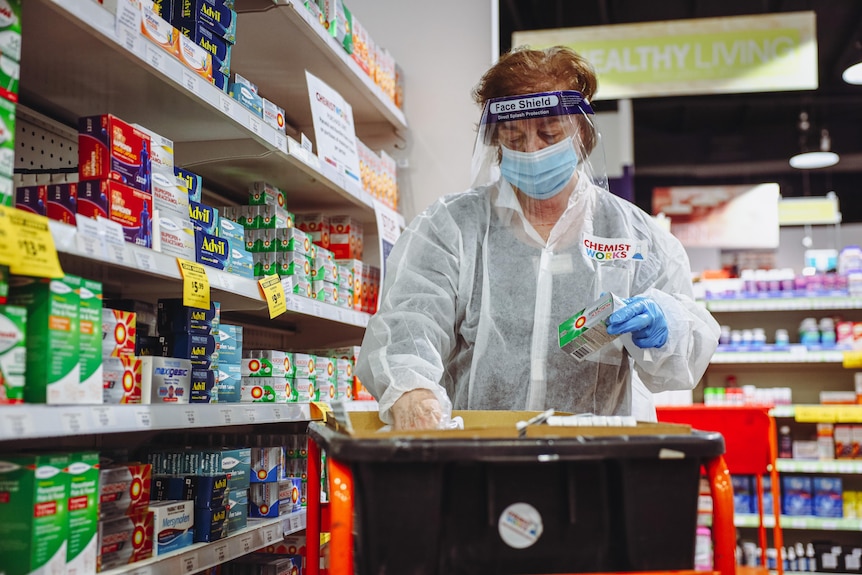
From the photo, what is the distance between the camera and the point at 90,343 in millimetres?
1615

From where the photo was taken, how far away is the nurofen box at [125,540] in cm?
175

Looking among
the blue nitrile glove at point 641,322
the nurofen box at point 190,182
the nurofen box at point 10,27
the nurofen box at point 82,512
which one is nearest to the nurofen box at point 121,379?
the nurofen box at point 82,512

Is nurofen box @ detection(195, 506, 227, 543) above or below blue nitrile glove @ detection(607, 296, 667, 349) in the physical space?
below

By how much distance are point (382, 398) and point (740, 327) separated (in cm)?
518

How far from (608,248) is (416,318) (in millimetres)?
523

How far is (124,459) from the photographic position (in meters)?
2.05

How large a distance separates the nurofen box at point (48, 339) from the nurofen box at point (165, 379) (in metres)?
0.31

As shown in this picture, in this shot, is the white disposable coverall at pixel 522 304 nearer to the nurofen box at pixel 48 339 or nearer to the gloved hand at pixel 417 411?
the gloved hand at pixel 417 411

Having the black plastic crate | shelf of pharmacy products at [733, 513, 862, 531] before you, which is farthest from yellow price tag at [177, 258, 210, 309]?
shelf of pharmacy products at [733, 513, 862, 531]

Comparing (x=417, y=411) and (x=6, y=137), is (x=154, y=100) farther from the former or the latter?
(x=417, y=411)

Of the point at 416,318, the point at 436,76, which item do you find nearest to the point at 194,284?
the point at 416,318

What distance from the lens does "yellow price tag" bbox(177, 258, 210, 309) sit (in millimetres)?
1926

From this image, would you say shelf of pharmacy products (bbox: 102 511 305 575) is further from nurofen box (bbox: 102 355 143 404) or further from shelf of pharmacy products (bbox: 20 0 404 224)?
shelf of pharmacy products (bbox: 20 0 404 224)

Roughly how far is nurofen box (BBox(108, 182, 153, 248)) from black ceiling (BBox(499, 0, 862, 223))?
903 cm
